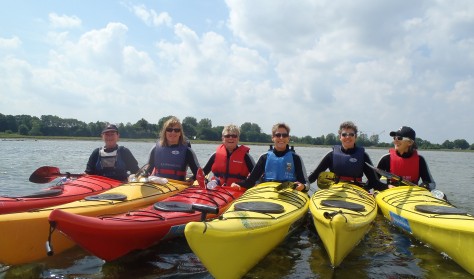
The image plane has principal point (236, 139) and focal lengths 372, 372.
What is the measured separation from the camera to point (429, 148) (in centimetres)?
6775

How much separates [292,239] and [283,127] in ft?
5.56

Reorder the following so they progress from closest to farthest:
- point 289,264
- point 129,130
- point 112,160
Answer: point 289,264 → point 112,160 → point 129,130

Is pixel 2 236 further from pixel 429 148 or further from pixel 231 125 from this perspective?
pixel 429 148

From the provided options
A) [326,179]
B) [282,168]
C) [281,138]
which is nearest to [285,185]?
[282,168]

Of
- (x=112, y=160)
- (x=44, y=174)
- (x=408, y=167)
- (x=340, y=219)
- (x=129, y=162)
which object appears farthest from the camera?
(x=44, y=174)

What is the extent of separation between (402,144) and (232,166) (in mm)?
2799

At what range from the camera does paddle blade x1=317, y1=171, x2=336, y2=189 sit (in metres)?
5.93

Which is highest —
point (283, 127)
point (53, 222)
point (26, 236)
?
point (283, 127)

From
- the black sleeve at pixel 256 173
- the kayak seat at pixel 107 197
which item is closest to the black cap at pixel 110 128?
the kayak seat at pixel 107 197

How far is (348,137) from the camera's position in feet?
19.2

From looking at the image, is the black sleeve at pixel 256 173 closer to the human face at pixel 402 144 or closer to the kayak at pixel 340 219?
the kayak at pixel 340 219

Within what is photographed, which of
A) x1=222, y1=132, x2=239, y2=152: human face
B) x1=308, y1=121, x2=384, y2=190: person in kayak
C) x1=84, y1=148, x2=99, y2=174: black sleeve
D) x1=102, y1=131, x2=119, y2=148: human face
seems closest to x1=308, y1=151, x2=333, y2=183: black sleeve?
x1=308, y1=121, x2=384, y2=190: person in kayak

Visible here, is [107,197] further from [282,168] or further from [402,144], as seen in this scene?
[402,144]

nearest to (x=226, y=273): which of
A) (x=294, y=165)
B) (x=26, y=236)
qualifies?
(x=26, y=236)
